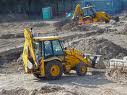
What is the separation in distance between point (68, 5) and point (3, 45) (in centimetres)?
3318

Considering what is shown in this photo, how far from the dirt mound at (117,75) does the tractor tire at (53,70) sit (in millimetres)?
2026

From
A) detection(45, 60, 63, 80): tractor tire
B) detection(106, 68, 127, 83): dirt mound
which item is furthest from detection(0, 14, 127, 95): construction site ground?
detection(45, 60, 63, 80): tractor tire

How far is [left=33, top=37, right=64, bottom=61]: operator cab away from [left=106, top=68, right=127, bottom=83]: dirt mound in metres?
2.30

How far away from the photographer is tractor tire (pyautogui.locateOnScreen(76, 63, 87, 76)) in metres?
19.4

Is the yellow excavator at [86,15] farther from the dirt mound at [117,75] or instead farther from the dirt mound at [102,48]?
the dirt mound at [117,75]

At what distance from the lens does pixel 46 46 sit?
18312mm

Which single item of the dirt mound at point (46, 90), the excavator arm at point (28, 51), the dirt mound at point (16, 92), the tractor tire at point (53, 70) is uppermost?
the excavator arm at point (28, 51)

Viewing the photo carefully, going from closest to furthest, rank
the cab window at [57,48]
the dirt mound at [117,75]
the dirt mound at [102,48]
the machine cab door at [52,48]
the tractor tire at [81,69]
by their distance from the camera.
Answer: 1. the dirt mound at [117,75]
2. the machine cab door at [52,48]
3. the cab window at [57,48]
4. the tractor tire at [81,69]
5. the dirt mound at [102,48]

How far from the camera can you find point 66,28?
3862cm

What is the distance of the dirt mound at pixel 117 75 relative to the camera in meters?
18.0

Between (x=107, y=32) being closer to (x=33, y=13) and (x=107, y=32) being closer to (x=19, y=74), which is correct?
(x=19, y=74)

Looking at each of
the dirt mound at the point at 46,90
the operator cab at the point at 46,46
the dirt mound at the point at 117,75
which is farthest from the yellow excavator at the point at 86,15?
the dirt mound at the point at 46,90

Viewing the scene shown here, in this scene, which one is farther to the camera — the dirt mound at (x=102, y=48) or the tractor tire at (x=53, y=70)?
the dirt mound at (x=102, y=48)

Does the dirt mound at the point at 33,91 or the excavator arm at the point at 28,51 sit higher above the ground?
the excavator arm at the point at 28,51
